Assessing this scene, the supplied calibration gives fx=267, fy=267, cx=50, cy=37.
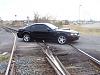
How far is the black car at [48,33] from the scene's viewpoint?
66.4ft

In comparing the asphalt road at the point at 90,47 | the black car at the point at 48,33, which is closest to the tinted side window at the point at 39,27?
the black car at the point at 48,33

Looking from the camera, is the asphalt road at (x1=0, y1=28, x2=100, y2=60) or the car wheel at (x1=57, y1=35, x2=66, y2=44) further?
the car wheel at (x1=57, y1=35, x2=66, y2=44)

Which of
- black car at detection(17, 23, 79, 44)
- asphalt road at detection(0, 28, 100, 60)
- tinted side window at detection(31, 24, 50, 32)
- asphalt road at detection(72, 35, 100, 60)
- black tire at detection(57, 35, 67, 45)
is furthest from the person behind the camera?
tinted side window at detection(31, 24, 50, 32)

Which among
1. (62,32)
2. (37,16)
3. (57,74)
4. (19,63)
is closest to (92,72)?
(57,74)

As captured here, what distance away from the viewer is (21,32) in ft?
76.0

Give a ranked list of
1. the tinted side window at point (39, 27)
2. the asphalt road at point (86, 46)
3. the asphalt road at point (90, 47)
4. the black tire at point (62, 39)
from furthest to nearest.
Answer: the tinted side window at point (39, 27)
the black tire at point (62, 39)
the asphalt road at point (86, 46)
the asphalt road at point (90, 47)

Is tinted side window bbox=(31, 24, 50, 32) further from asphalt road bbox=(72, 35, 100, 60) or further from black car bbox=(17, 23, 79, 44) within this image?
asphalt road bbox=(72, 35, 100, 60)

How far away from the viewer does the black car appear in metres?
20.2

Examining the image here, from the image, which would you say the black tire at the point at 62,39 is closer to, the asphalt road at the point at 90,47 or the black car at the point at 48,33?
the black car at the point at 48,33

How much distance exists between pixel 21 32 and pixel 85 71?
46.9 ft

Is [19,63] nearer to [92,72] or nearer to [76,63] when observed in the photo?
[76,63]

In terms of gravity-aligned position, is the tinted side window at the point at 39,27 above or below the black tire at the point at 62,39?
above

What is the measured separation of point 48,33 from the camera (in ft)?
69.6

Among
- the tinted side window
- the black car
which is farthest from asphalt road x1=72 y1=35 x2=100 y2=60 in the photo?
the tinted side window
